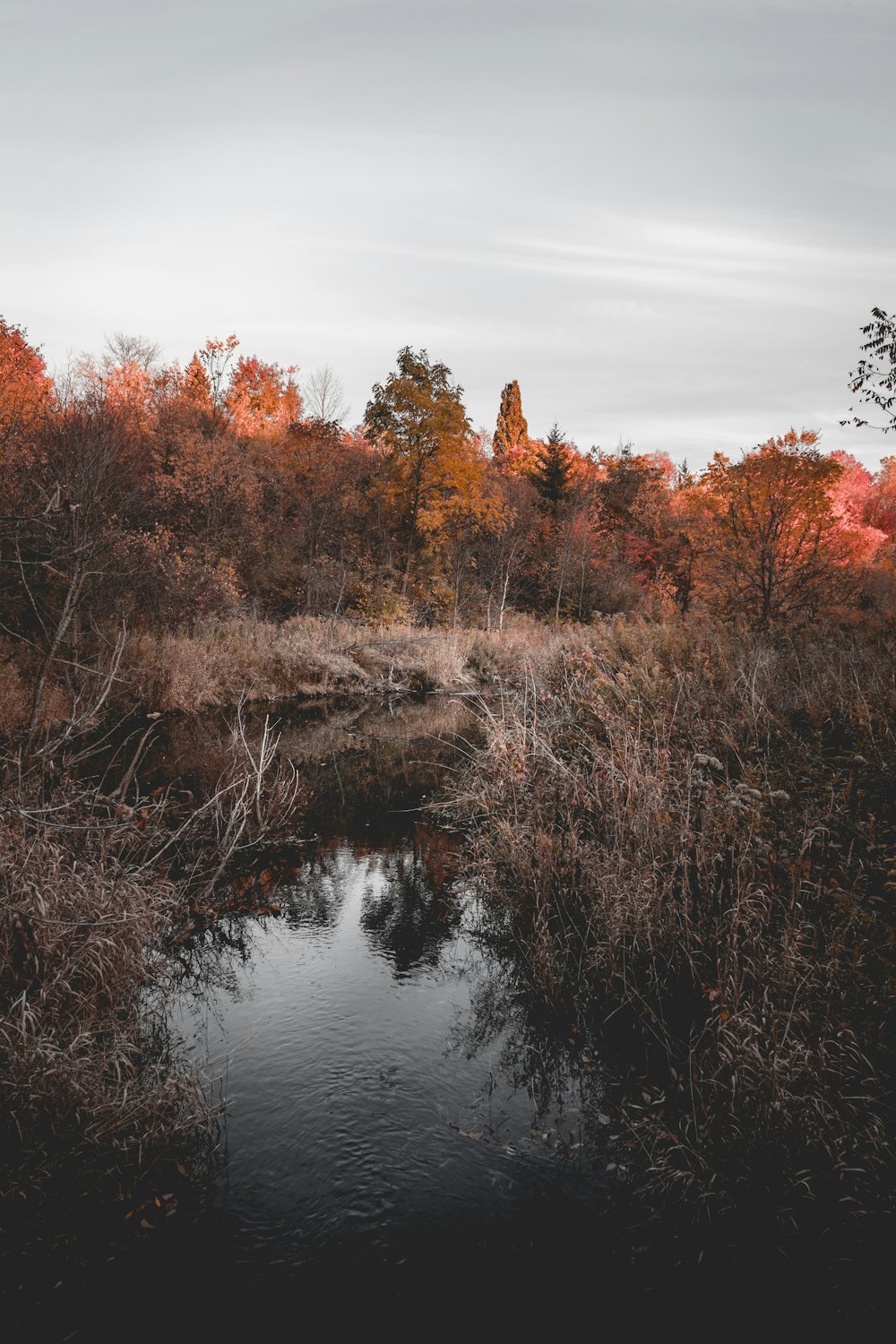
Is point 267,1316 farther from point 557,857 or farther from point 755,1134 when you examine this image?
point 557,857

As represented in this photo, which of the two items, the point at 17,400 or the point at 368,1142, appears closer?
the point at 368,1142

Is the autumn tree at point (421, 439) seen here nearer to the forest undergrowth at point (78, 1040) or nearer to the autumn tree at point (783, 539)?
the autumn tree at point (783, 539)

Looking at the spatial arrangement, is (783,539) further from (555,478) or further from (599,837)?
(555,478)

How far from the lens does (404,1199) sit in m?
4.07

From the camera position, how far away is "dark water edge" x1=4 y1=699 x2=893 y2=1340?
11.0ft

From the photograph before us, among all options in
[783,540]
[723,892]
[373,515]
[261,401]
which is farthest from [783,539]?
[261,401]

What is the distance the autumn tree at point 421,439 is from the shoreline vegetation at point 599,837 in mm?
12237

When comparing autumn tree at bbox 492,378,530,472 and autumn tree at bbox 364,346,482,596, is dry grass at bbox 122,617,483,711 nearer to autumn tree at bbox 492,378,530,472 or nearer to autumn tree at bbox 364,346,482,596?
autumn tree at bbox 364,346,482,596

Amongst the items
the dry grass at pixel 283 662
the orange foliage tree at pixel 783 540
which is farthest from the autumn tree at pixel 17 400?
the orange foliage tree at pixel 783 540

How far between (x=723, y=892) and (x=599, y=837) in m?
1.60

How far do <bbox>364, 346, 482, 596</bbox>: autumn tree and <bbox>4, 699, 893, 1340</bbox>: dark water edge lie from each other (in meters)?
27.2

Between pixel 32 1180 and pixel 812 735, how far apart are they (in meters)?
7.38

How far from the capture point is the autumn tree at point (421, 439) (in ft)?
102

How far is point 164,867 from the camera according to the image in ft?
21.2
